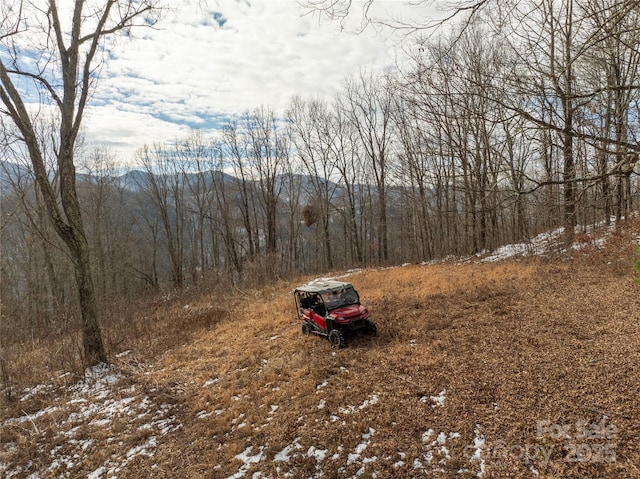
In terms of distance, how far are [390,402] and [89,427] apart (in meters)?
5.25

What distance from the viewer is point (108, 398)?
21.8 ft

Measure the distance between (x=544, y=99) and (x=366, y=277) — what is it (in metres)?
12.5

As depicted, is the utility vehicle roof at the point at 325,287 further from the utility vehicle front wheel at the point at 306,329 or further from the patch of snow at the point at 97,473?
the patch of snow at the point at 97,473

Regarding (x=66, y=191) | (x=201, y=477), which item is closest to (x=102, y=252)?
(x=66, y=191)

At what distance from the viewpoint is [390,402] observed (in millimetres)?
4891

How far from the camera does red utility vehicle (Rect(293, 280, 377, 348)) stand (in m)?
7.27

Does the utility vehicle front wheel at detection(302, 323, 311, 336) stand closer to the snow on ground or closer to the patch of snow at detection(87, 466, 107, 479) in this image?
the snow on ground

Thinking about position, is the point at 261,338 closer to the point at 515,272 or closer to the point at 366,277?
the point at 366,277

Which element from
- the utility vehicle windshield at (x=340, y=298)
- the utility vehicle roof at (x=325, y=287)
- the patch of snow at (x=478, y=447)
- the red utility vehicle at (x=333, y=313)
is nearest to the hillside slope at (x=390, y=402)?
the patch of snow at (x=478, y=447)

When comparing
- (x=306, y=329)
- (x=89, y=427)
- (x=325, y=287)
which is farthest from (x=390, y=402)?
(x=89, y=427)

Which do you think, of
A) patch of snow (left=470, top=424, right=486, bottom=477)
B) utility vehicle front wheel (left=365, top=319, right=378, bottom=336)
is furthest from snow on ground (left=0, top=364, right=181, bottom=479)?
patch of snow (left=470, top=424, right=486, bottom=477)

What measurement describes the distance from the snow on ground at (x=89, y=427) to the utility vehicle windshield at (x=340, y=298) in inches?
151

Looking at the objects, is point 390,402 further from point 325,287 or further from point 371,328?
point 325,287

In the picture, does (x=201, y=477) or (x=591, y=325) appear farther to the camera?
(x=591, y=325)
